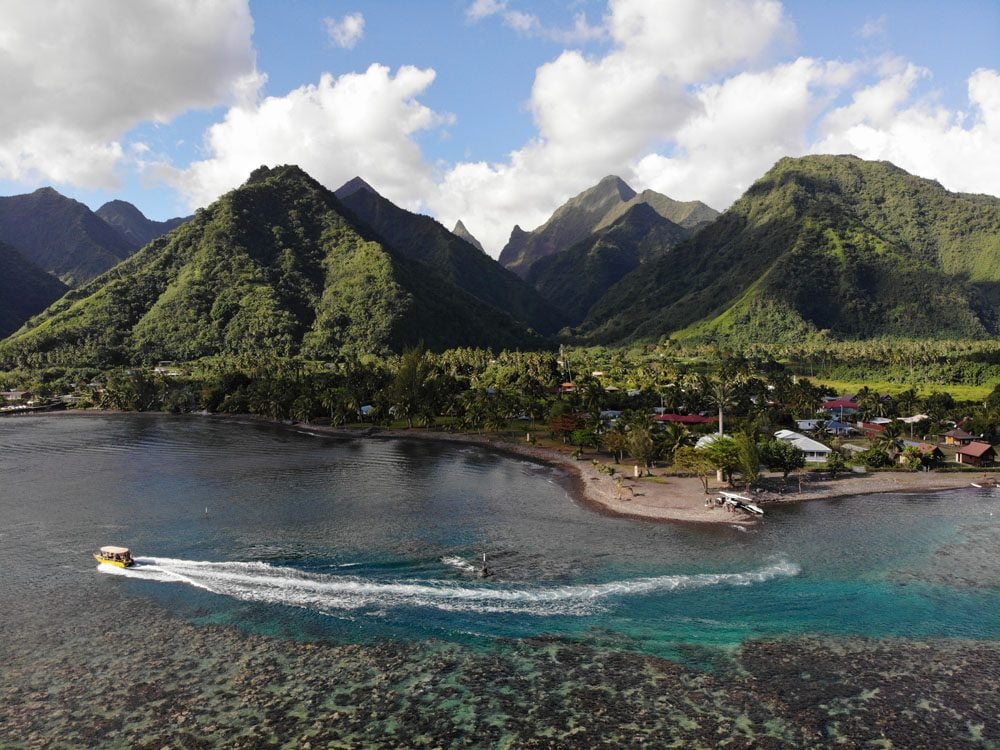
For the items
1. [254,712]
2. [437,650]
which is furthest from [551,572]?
[254,712]

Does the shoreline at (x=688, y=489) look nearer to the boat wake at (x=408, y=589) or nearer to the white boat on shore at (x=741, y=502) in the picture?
the white boat on shore at (x=741, y=502)

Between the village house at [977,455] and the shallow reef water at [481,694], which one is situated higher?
the village house at [977,455]

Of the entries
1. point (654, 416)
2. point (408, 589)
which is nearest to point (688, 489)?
point (654, 416)

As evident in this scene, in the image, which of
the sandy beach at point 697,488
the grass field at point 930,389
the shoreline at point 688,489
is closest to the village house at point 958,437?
the sandy beach at point 697,488

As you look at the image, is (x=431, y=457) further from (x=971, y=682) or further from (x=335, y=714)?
(x=971, y=682)

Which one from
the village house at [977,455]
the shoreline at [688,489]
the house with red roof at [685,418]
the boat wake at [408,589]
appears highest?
the house with red roof at [685,418]

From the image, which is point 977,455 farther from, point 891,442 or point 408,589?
point 408,589
